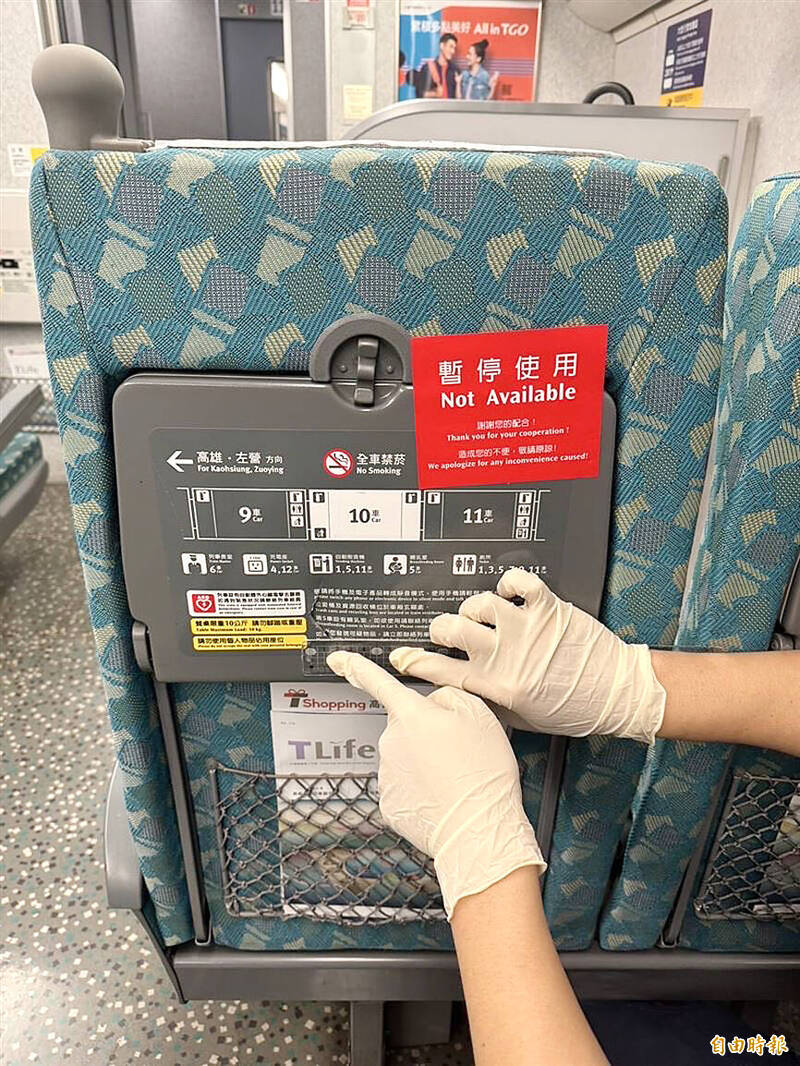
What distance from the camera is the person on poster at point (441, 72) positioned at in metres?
2.86

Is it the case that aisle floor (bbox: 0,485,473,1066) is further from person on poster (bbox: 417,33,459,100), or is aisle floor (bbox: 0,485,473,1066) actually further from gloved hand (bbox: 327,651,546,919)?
person on poster (bbox: 417,33,459,100)

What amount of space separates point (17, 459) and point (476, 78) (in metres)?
2.22

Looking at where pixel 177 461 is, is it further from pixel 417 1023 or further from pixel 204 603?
pixel 417 1023

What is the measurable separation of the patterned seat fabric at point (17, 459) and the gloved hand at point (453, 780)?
7.29 feet

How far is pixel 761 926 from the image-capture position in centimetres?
99

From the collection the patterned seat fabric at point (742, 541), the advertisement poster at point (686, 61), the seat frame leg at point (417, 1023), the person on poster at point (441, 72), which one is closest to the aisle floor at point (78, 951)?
the seat frame leg at point (417, 1023)

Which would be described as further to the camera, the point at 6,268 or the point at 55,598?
the point at 6,268

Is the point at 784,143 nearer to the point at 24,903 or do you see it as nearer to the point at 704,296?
the point at 704,296

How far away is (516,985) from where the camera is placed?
25.3 inches

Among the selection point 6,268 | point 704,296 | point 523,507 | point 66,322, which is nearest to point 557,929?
point 523,507

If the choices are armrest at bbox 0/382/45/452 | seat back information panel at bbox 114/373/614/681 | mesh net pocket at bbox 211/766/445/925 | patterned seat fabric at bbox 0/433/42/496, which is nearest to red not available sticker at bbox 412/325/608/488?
seat back information panel at bbox 114/373/614/681

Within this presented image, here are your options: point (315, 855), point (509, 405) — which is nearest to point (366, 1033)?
point (315, 855)

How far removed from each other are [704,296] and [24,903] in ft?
5.10

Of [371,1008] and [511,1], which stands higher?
[511,1]
